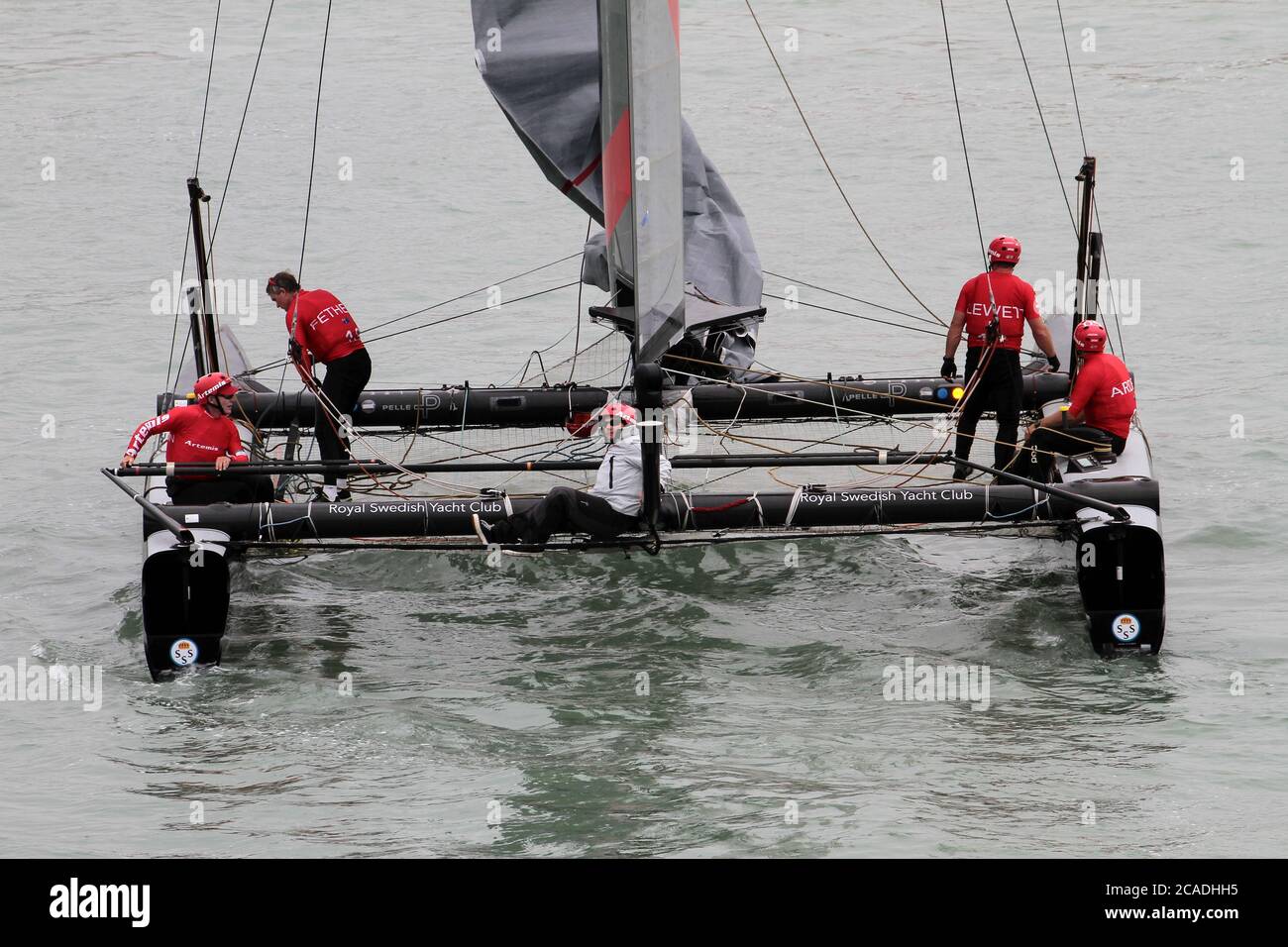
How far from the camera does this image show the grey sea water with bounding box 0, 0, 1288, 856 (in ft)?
21.7

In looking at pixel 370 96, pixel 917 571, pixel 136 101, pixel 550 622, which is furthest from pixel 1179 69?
pixel 550 622

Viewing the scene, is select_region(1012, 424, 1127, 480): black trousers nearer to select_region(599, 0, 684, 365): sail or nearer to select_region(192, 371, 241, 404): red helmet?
select_region(599, 0, 684, 365): sail

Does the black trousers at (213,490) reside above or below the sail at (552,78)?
below

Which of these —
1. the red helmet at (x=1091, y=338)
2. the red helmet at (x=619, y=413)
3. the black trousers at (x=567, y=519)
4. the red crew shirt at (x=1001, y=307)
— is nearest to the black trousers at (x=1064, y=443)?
the red helmet at (x=1091, y=338)

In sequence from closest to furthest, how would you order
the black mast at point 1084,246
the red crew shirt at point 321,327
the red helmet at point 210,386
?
1. the red helmet at point 210,386
2. the black mast at point 1084,246
3. the red crew shirt at point 321,327

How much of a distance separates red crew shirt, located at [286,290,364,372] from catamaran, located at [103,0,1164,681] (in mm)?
285

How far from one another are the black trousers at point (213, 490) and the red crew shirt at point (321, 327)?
1.29 m

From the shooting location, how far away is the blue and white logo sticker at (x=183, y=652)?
7816 mm

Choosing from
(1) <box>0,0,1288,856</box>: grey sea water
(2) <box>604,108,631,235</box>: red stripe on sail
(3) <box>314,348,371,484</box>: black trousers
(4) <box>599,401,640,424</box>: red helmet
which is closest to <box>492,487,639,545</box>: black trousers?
(4) <box>599,401,640,424</box>: red helmet

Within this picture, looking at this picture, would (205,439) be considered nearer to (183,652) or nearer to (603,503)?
(183,652)

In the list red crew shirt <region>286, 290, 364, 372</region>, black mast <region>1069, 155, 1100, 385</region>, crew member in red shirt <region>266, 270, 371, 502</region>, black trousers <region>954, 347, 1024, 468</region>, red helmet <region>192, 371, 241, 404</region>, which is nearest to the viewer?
red helmet <region>192, 371, 241, 404</region>

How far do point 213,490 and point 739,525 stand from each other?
2635mm

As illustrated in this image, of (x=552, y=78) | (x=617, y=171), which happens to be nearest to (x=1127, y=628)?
(x=617, y=171)

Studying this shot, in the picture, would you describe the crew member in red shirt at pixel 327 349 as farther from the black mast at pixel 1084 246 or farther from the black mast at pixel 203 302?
the black mast at pixel 1084 246
